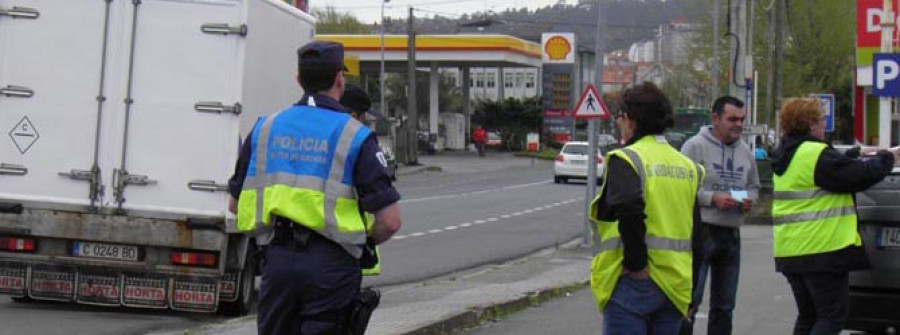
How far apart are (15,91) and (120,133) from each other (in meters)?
0.97

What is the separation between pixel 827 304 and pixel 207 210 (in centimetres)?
559

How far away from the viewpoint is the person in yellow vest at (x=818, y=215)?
24.8 feet

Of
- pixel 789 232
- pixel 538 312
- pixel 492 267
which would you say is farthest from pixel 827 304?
pixel 492 267

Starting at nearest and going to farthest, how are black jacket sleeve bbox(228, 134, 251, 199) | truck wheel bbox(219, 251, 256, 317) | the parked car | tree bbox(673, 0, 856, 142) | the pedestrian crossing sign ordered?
black jacket sleeve bbox(228, 134, 251, 199), truck wheel bbox(219, 251, 256, 317), the pedestrian crossing sign, tree bbox(673, 0, 856, 142), the parked car

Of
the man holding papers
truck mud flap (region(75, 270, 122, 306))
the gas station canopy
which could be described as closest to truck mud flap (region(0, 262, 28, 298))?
truck mud flap (region(75, 270, 122, 306))

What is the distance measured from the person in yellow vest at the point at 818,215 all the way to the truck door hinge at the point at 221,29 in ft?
17.0

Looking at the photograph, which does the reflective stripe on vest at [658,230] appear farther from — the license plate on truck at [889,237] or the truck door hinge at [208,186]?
the truck door hinge at [208,186]

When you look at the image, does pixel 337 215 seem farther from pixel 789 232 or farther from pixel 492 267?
pixel 492 267

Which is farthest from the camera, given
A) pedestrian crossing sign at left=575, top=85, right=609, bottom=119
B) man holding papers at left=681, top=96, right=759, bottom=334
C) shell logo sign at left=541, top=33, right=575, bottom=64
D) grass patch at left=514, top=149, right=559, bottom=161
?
grass patch at left=514, top=149, right=559, bottom=161

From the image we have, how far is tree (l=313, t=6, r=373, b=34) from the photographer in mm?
96938

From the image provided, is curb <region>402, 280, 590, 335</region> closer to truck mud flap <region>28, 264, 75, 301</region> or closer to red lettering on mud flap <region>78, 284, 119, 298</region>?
red lettering on mud flap <region>78, 284, 119, 298</region>

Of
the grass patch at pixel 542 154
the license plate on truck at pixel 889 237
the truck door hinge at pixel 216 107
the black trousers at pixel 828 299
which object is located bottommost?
the black trousers at pixel 828 299

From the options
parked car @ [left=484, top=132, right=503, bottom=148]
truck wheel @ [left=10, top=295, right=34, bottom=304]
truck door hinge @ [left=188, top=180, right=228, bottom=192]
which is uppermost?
parked car @ [left=484, top=132, right=503, bottom=148]

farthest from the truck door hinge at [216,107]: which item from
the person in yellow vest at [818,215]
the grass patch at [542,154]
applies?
the grass patch at [542,154]
